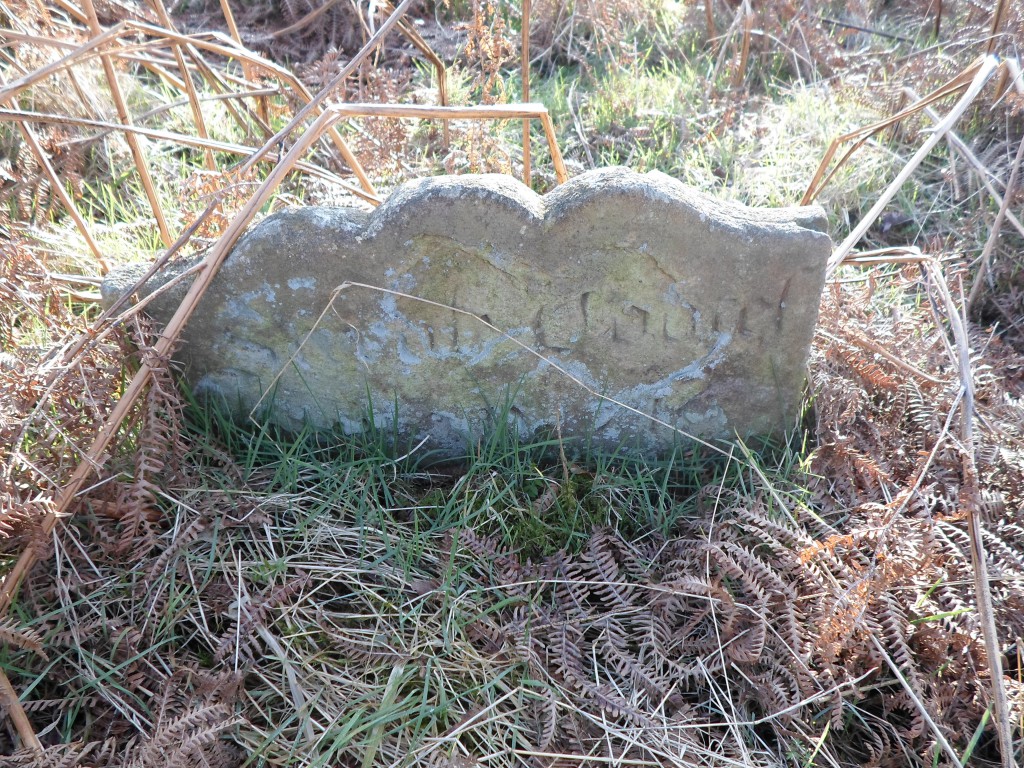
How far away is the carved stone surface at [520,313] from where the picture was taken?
75.3 inches

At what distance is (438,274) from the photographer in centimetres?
201

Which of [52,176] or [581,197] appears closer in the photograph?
[581,197]

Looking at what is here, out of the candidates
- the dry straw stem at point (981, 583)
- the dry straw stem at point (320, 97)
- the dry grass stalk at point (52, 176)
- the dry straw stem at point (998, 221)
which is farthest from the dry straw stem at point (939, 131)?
the dry grass stalk at point (52, 176)

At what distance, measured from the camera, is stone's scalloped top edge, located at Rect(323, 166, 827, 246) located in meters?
1.86

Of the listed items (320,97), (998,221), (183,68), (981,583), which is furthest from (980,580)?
(183,68)

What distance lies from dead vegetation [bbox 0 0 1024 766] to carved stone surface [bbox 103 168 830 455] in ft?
0.39

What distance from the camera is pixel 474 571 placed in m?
2.01

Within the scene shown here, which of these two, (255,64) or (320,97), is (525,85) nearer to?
(255,64)

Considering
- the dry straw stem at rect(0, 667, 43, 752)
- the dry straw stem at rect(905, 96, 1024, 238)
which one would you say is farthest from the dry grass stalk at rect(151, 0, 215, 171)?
the dry straw stem at rect(905, 96, 1024, 238)

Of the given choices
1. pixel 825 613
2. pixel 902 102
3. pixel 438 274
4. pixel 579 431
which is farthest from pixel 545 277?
pixel 902 102

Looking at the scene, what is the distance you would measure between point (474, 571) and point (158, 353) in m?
0.94

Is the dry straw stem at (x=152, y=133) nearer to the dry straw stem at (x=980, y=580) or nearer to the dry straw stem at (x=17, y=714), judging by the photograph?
the dry straw stem at (x=17, y=714)

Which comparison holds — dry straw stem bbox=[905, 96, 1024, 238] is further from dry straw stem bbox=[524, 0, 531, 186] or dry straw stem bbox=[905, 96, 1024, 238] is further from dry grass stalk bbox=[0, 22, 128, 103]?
dry grass stalk bbox=[0, 22, 128, 103]

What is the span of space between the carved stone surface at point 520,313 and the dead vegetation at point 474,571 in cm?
12
